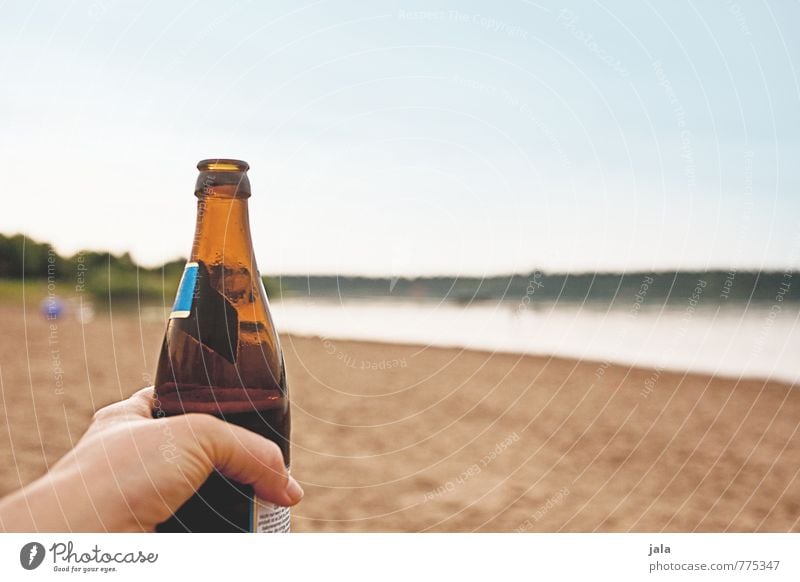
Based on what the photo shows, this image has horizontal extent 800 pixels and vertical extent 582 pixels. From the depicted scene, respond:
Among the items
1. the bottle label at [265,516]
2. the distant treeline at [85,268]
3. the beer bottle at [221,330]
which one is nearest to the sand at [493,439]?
the distant treeline at [85,268]

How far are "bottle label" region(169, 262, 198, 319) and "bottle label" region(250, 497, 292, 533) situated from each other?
7.1 inches

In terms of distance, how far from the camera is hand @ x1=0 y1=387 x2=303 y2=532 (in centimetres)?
60

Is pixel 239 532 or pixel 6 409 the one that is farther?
pixel 6 409

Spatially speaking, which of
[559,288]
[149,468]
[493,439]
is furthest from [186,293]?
[559,288]

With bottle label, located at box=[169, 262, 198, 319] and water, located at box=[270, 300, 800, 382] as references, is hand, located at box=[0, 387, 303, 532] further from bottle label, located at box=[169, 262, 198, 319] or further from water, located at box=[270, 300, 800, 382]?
water, located at box=[270, 300, 800, 382]

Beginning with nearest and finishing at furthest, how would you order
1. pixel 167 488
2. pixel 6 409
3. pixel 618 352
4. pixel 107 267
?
pixel 167 488 < pixel 107 267 < pixel 6 409 < pixel 618 352

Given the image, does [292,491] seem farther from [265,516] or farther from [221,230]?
[221,230]

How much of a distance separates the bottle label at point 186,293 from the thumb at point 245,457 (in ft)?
0.33

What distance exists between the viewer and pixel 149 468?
60 centimetres

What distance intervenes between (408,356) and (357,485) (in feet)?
7.19

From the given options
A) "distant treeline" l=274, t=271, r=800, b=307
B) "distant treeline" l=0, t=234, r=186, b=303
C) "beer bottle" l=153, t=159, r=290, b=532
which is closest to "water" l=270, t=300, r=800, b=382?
"distant treeline" l=274, t=271, r=800, b=307

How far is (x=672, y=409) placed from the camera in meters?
2.85

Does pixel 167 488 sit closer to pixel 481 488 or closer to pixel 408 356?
pixel 481 488
